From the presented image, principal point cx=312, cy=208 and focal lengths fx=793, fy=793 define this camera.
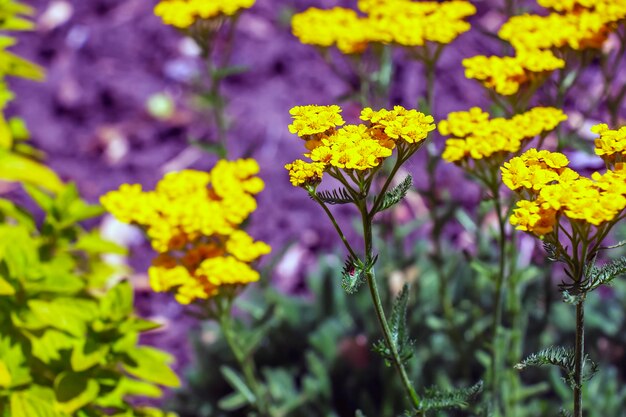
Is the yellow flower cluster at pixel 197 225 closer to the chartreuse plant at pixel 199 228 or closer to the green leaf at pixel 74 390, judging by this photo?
the chartreuse plant at pixel 199 228

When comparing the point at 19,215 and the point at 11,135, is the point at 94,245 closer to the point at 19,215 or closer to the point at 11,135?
the point at 19,215

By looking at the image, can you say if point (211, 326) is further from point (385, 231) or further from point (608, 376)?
point (608, 376)

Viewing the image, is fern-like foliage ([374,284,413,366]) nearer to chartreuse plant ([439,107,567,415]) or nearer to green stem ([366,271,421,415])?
green stem ([366,271,421,415])

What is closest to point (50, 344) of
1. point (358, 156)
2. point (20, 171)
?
point (20, 171)

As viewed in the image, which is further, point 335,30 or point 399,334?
point 335,30

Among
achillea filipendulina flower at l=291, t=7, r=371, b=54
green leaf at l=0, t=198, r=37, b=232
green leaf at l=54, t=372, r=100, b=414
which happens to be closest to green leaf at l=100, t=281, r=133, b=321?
green leaf at l=54, t=372, r=100, b=414
